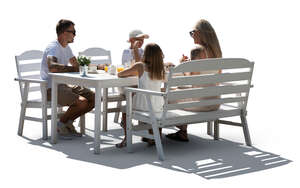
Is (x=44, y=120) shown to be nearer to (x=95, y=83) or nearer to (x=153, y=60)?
(x=95, y=83)

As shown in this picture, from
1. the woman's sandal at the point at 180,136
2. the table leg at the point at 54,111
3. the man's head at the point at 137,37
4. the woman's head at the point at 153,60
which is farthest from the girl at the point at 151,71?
the man's head at the point at 137,37

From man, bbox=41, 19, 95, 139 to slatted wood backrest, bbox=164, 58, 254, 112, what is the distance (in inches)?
56.1

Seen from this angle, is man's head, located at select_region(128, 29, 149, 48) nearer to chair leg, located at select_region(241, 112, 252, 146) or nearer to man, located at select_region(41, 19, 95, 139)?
man, located at select_region(41, 19, 95, 139)

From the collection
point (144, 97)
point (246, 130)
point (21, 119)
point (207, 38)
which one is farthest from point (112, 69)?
point (246, 130)

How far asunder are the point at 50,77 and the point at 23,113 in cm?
65

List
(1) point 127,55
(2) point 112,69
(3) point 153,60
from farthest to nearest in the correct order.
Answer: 1. (1) point 127,55
2. (2) point 112,69
3. (3) point 153,60

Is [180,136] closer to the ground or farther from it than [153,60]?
closer to the ground

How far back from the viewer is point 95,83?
21.6 feet

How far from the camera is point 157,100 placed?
22.0 feet

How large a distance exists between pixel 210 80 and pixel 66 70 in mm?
1829

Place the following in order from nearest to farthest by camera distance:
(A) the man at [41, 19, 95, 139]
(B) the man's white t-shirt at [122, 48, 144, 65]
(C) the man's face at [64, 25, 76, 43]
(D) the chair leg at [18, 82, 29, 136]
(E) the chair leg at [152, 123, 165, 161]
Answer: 1. (E) the chair leg at [152, 123, 165, 161]
2. (A) the man at [41, 19, 95, 139]
3. (C) the man's face at [64, 25, 76, 43]
4. (D) the chair leg at [18, 82, 29, 136]
5. (B) the man's white t-shirt at [122, 48, 144, 65]

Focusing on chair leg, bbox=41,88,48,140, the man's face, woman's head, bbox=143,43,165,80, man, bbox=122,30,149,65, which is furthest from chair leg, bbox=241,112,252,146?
chair leg, bbox=41,88,48,140

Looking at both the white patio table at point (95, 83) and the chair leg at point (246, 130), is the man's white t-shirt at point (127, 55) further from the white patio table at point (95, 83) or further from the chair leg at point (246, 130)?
the chair leg at point (246, 130)

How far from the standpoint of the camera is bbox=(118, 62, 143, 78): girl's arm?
661 centimetres
